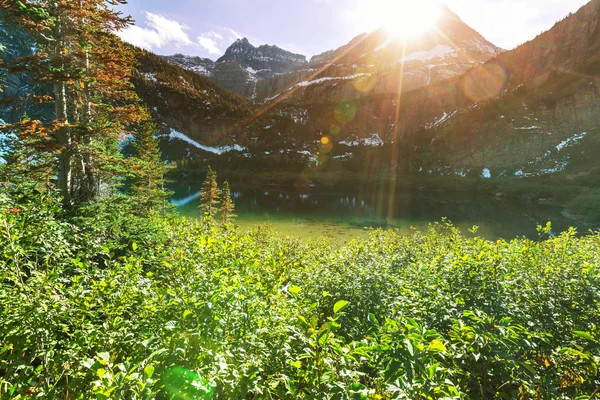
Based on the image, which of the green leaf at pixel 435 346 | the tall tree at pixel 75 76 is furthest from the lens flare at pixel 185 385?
the tall tree at pixel 75 76

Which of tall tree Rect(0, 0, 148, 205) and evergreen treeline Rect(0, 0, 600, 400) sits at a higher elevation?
tall tree Rect(0, 0, 148, 205)

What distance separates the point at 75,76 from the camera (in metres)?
10.6

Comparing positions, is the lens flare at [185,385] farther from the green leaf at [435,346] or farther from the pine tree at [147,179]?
the pine tree at [147,179]

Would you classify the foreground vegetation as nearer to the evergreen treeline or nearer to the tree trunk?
the evergreen treeline

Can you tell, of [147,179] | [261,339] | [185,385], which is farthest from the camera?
[147,179]

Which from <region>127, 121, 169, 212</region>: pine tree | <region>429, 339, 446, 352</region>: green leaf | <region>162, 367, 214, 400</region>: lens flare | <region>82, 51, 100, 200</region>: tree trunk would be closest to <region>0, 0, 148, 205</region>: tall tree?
<region>82, 51, 100, 200</region>: tree trunk

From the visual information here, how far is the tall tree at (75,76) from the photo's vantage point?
9820 mm

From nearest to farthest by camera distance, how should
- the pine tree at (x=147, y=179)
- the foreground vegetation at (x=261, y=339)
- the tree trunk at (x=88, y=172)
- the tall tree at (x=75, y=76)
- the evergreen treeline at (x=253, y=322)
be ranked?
1. the foreground vegetation at (x=261, y=339)
2. the evergreen treeline at (x=253, y=322)
3. the tall tree at (x=75, y=76)
4. the tree trunk at (x=88, y=172)
5. the pine tree at (x=147, y=179)

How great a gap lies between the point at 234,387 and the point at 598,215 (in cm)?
9707

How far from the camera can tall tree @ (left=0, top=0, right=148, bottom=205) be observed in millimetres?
9820

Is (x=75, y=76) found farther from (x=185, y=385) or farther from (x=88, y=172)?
(x=185, y=385)

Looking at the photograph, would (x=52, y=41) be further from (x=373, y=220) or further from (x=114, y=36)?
(x=373, y=220)

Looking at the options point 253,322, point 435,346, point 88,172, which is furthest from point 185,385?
point 88,172

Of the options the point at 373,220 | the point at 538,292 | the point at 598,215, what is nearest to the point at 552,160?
the point at 598,215
